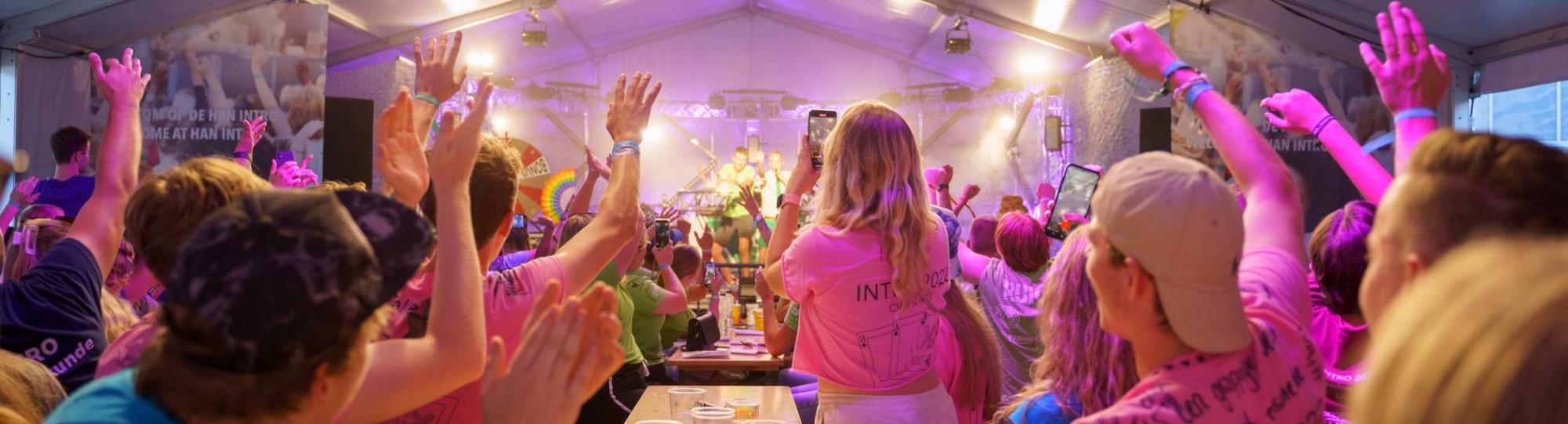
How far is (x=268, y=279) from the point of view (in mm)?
831

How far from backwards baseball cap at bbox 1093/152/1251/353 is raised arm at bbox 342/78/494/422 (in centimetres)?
74

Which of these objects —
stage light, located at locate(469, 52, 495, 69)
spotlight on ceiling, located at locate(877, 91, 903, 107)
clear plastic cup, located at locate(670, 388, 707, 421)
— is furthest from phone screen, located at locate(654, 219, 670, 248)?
spotlight on ceiling, located at locate(877, 91, 903, 107)

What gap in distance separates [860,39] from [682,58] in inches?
107

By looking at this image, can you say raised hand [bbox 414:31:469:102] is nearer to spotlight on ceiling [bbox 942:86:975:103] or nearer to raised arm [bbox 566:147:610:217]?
raised arm [bbox 566:147:610:217]

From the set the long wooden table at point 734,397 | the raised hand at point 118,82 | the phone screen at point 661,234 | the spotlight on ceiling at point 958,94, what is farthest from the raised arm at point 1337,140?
the spotlight on ceiling at point 958,94

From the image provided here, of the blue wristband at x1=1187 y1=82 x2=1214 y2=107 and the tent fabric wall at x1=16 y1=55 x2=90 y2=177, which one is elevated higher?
the tent fabric wall at x1=16 y1=55 x2=90 y2=177

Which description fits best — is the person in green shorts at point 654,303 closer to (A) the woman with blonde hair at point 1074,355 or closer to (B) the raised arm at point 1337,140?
(A) the woman with blonde hair at point 1074,355

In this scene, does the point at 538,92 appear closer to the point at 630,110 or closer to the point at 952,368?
the point at 952,368

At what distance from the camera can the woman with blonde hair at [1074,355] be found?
5.68 ft

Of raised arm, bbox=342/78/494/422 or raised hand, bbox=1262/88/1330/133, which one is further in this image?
raised hand, bbox=1262/88/1330/133

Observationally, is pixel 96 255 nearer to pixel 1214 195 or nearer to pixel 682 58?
pixel 1214 195

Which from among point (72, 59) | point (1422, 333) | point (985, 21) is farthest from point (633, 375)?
point (985, 21)

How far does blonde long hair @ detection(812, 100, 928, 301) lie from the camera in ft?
8.09

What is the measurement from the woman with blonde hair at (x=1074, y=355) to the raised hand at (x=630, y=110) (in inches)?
32.2
